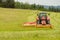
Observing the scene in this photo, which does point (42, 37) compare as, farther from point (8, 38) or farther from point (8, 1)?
point (8, 1)

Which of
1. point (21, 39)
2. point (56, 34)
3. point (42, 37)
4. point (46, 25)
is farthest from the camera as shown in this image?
point (46, 25)

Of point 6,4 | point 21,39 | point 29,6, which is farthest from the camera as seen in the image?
point 29,6

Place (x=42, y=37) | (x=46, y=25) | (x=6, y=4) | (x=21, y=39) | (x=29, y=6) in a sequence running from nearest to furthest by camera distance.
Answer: (x=21, y=39) → (x=42, y=37) → (x=46, y=25) → (x=6, y=4) → (x=29, y=6)

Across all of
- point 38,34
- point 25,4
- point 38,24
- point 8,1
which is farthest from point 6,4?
point 38,34

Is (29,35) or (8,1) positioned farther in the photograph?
(8,1)

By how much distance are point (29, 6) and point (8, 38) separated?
37.1 metres

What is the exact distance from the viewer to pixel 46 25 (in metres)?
12.3

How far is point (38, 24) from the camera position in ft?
41.7

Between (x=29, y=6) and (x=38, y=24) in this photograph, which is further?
(x=29, y=6)

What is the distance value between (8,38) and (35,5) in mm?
35440

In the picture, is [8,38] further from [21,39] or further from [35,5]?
[35,5]

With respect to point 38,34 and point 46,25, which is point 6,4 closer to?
point 46,25

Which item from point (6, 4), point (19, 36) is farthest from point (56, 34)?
point (6, 4)

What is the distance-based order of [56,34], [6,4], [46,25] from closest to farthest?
[56,34]
[46,25]
[6,4]
